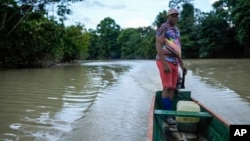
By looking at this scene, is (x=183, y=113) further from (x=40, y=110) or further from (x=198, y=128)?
(x=40, y=110)

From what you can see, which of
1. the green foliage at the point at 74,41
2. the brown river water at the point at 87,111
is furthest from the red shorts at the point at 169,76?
the green foliage at the point at 74,41

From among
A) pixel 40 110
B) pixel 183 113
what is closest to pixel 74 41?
pixel 40 110

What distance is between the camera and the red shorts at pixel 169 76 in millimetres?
5230

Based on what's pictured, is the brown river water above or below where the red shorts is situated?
below

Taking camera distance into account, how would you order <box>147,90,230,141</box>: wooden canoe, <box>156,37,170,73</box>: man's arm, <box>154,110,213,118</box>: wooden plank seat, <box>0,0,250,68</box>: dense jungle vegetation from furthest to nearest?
1. <box>0,0,250,68</box>: dense jungle vegetation
2. <box>156,37,170,73</box>: man's arm
3. <box>154,110,213,118</box>: wooden plank seat
4. <box>147,90,230,141</box>: wooden canoe

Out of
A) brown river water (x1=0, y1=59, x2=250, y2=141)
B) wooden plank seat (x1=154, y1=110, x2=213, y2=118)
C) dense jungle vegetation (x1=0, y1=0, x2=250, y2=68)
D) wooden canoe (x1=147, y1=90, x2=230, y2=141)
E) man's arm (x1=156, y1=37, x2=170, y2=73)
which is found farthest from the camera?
dense jungle vegetation (x1=0, y1=0, x2=250, y2=68)

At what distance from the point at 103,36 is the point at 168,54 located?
8315 centimetres

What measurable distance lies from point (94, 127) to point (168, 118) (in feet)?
4.99

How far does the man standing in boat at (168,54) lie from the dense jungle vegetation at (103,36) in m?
18.5

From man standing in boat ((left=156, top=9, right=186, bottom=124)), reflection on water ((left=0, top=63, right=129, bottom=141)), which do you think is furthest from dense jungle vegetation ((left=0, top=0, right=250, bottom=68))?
man standing in boat ((left=156, top=9, right=186, bottom=124))

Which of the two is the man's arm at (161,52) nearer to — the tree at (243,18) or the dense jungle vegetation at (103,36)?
the dense jungle vegetation at (103,36)

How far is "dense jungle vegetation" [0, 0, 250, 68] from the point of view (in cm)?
2434

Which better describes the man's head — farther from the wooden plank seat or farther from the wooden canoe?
the wooden plank seat

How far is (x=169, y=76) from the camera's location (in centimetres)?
523
